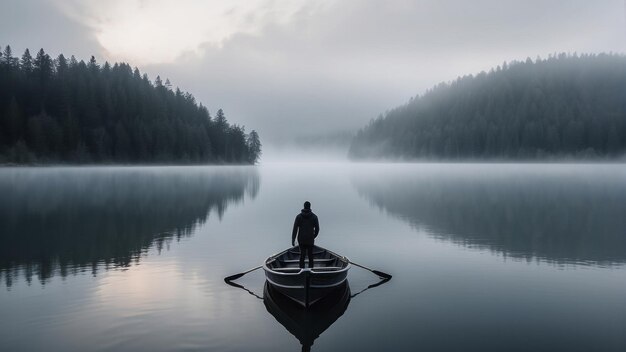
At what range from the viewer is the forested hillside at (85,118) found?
132500 millimetres

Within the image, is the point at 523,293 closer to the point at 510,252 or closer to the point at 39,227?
the point at 510,252

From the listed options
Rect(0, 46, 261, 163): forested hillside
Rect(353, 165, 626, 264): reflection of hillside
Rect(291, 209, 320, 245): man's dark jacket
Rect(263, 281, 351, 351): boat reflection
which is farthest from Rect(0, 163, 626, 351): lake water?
Rect(0, 46, 261, 163): forested hillside

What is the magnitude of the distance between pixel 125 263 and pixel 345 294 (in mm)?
12937

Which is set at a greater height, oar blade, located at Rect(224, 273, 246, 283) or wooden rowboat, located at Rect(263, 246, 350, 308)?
wooden rowboat, located at Rect(263, 246, 350, 308)

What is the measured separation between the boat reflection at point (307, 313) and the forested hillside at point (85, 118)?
137m

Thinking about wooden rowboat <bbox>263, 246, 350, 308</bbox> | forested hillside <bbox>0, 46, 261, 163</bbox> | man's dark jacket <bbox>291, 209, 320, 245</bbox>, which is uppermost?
forested hillside <bbox>0, 46, 261, 163</bbox>

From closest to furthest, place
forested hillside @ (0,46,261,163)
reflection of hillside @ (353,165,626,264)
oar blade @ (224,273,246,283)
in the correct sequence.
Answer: oar blade @ (224,273,246,283) < reflection of hillside @ (353,165,626,264) < forested hillside @ (0,46,261,163)

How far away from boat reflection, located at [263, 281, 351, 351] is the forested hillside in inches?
5402

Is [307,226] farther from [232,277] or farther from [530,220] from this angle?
[530,220]

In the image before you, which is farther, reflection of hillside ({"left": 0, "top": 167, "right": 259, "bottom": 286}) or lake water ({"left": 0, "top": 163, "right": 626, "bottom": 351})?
reflection of hillside ({"left": 0, "top": 167, "right": 259, "bottom": 286})

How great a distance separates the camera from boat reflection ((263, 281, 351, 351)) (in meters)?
14.8

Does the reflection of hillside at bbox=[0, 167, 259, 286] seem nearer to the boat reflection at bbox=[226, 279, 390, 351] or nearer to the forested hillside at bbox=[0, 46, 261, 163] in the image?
the boat reflection at bbox=[226, 279, 390, 351]

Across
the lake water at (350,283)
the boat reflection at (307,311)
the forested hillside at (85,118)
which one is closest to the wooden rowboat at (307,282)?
the boat reflection at (307,311)

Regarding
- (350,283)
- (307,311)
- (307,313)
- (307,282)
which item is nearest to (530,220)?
(350,283)
